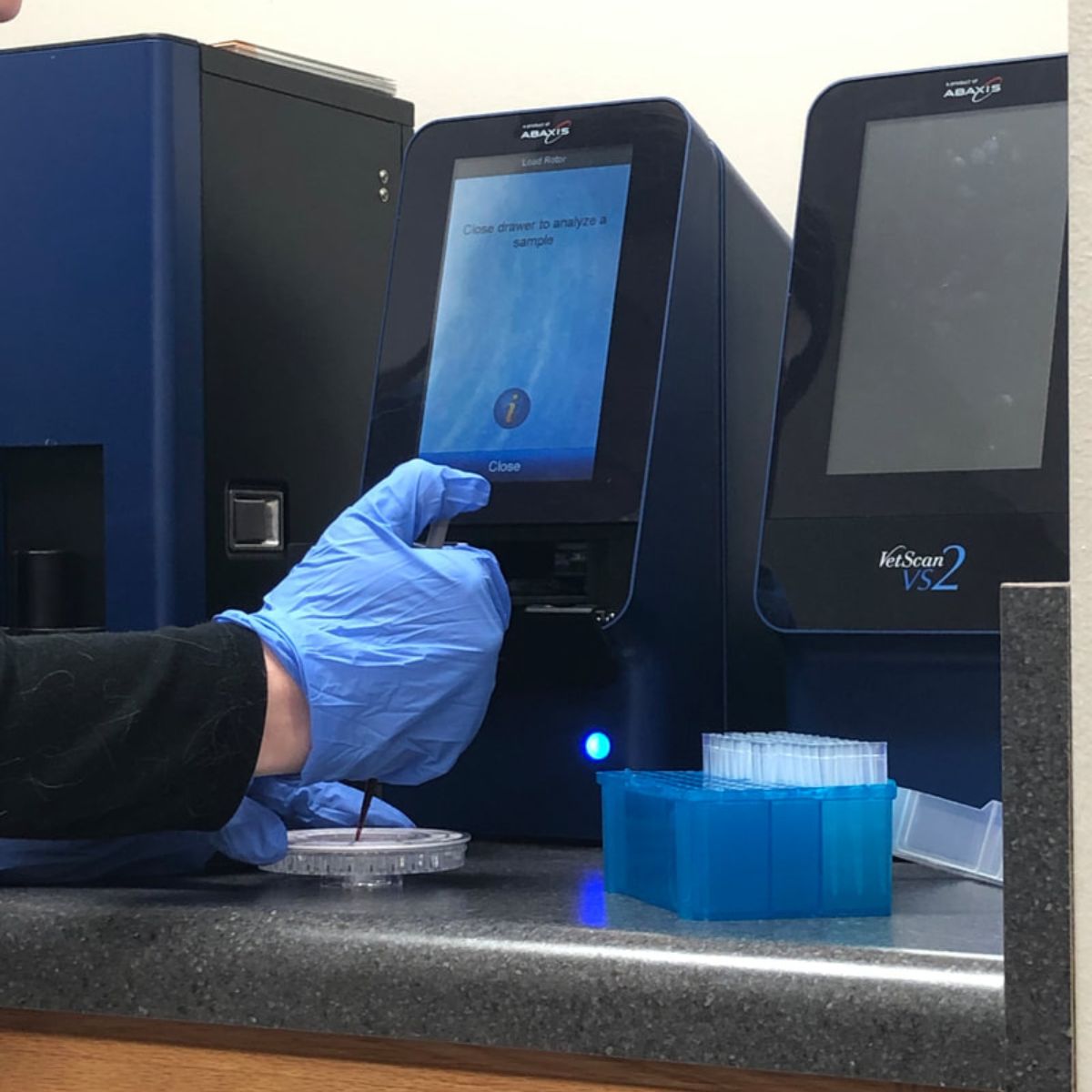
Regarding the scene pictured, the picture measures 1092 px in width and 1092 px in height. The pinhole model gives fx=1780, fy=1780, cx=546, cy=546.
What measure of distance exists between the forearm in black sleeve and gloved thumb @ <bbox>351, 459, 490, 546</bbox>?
15 centimetres

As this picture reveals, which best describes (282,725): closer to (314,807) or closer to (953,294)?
(314,807)

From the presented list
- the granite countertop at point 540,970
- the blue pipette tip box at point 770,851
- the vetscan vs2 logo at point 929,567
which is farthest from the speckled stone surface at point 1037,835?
the vetscan vs2 logo at point 929,567

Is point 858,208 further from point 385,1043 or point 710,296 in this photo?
point 385,1043

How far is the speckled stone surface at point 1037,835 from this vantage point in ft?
2.13

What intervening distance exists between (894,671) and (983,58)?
73 centimetres

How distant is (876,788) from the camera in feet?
3.08

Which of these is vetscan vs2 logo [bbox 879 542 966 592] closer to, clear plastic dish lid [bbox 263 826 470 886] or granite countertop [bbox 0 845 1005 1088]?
granite countertop [bbox 0 845 1005 1088]

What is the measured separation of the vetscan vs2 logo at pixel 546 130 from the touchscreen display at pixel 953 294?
0.69ft

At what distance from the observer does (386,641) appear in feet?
3.38

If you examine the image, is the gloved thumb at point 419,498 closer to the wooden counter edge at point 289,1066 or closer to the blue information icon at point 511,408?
the blue information icon at point 511,408

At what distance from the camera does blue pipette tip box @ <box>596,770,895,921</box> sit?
2.97 feet

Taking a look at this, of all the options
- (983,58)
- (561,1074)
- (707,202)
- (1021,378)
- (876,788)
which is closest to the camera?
(561,1074)

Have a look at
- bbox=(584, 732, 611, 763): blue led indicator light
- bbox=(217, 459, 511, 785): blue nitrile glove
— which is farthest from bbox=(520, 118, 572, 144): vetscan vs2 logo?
bbox=(584, 732, 611, 763): blue led indicator light

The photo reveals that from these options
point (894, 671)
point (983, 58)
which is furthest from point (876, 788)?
point (983, 58)
